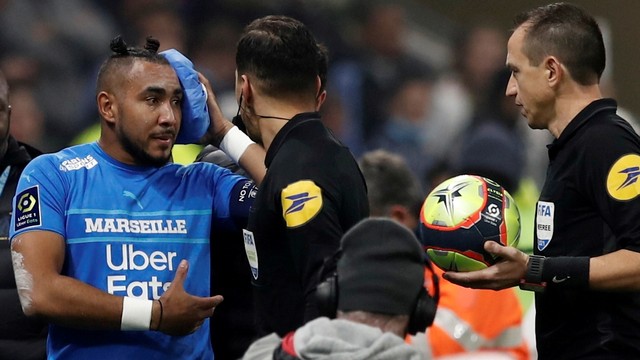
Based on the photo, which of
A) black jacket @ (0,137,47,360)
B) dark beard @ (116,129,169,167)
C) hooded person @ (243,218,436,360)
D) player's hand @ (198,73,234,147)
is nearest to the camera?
hooded person @ (243,218,436,360)

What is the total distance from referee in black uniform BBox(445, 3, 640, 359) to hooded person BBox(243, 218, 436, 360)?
3.55ft

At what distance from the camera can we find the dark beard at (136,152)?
3797 mm

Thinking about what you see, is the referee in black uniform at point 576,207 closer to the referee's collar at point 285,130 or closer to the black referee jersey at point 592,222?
the black referee jersey at point 592,222

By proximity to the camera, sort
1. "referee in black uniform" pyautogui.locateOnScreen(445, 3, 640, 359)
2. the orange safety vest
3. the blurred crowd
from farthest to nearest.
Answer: the blurred crowd → the orange safety vest → "referee in black uniform" pyautogui.locateOnScreen(445, 3, 640, 359)

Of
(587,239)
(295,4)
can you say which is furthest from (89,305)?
(295,4)

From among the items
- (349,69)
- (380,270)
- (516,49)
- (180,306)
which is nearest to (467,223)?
(516,49)

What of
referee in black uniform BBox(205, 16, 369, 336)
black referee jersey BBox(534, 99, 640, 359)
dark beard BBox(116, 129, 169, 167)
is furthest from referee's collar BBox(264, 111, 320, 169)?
black referee jersey BBox(534, 99, 640, 359)

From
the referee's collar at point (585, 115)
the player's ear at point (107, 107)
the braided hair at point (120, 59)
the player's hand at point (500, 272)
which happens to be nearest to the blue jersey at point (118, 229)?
the player's ear at point (107, 107)

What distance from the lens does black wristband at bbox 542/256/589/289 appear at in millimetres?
3527

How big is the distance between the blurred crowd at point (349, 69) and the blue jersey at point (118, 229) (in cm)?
400

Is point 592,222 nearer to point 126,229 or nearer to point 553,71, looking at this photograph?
point 553,71

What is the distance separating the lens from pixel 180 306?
3.58 metres

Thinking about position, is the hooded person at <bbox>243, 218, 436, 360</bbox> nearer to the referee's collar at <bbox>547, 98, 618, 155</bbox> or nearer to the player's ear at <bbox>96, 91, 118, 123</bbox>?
the referee's collar at <bbox>547, 98, 618, 155</bbox>

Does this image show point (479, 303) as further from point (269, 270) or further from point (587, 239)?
point (269, 270)
